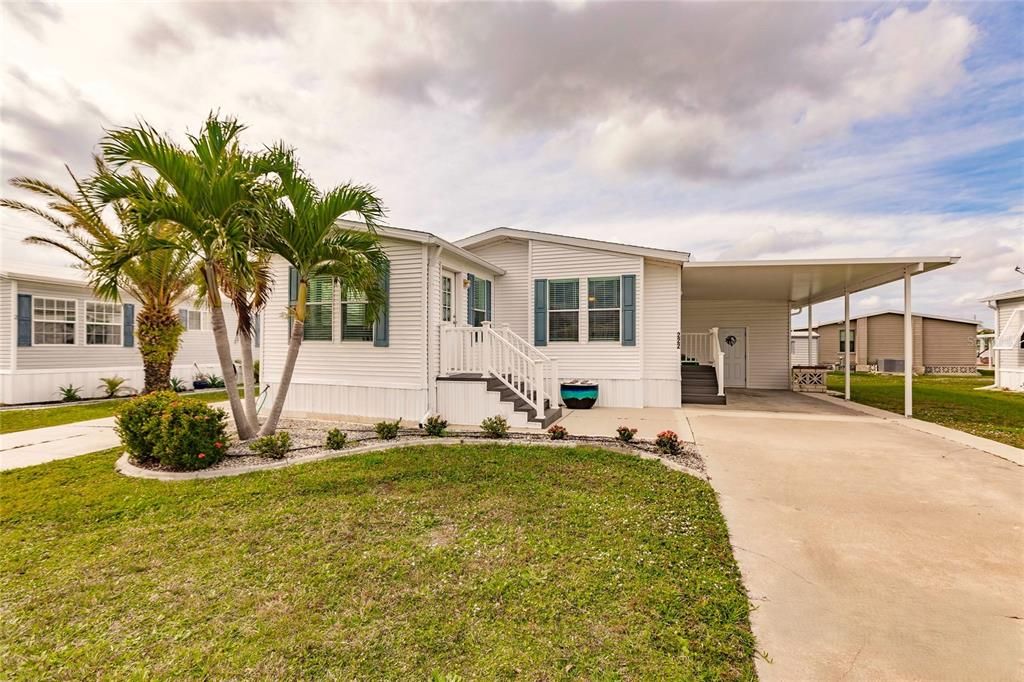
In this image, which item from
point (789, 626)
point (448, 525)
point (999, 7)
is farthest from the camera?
point (999, 7)

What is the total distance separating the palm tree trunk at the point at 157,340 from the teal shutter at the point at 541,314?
30.4 ft

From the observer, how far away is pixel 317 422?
28.3 feet

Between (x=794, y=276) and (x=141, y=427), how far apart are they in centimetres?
1306

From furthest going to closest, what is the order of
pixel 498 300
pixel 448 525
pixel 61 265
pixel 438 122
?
pixel 61 265
pixel 498 300
pixel 438 122
pixel 448 525

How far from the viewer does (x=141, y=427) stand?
5445 millimetres

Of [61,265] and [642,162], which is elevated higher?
[642,162]

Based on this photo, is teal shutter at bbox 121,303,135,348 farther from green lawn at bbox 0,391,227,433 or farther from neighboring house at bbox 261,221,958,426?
neighboring house at bbox 261,221,958,426

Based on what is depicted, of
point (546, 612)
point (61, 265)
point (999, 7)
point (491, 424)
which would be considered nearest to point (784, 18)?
point (999, 7)

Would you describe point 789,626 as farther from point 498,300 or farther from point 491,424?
point 498,300

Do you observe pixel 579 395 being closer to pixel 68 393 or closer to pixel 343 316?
pixel 343 316

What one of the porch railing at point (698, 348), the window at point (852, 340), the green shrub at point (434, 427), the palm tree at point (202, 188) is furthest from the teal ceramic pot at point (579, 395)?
the window at point (852, 340)

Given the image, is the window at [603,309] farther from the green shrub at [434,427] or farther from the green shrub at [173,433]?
the green shrub at [173,433]

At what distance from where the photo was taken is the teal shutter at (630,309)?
34.7 ft

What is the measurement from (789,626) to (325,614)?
264 cm
